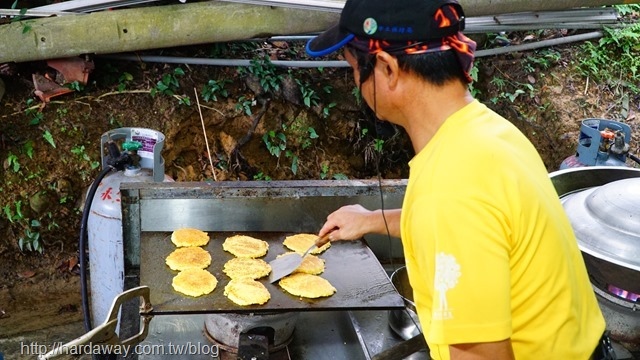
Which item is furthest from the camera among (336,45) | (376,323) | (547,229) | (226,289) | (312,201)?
(312,201)

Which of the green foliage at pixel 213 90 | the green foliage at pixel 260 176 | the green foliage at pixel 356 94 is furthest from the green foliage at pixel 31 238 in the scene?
the green foliage at pixel 356 94

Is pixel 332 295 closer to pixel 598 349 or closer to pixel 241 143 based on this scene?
pixel 598 349

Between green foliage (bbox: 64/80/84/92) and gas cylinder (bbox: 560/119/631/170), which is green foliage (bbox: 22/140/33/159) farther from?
gas cylinder (bbox: 560/119/631/170)

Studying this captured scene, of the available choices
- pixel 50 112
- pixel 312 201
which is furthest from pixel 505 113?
pixel 50 112

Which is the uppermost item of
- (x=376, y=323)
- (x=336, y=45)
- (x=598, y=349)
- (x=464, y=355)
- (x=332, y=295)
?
(x=336, y=45)

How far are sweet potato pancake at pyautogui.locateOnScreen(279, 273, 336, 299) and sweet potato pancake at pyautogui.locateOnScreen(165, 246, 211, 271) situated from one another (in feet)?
1.33

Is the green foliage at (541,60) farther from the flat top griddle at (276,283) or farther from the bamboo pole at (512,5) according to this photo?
the flat top griddle at (276,283)

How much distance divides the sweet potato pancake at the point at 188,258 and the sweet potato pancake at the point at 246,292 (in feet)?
0.67

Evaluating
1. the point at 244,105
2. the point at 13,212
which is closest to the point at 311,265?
the point at 244,105

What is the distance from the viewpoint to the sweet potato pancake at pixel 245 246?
112 inches

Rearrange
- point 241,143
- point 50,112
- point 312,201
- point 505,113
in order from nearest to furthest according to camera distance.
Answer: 1. point 312,201
2. point 50,112
3. point 241,143
4. point 505,113

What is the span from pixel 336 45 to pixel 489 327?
96cm

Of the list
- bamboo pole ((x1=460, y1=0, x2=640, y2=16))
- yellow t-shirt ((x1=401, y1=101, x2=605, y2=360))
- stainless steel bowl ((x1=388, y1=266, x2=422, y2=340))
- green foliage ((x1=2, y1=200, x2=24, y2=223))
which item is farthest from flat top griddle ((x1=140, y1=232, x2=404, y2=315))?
bamboo pole ((x1=460, y1=0, x2=640, y2=16))

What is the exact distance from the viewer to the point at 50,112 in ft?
15.5
